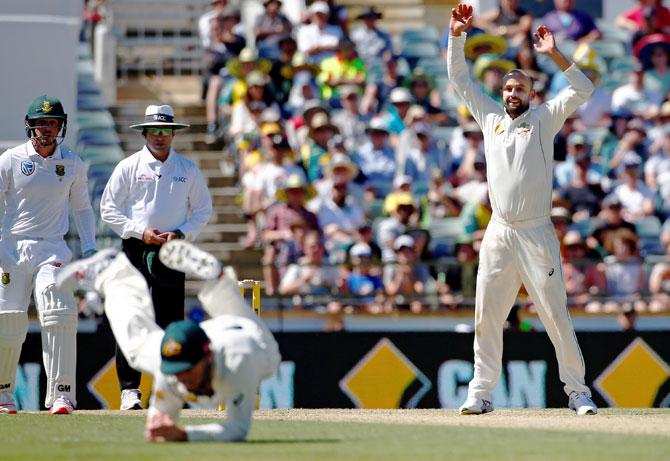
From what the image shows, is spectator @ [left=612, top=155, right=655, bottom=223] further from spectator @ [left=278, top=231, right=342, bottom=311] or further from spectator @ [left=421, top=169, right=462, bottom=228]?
spectator @ [left=278, top=231, right=342, bottom=311]

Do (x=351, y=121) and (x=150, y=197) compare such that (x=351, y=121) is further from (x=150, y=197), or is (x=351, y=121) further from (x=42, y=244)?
(x=42, y=244)

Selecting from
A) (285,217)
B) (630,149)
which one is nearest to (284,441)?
(285,217)

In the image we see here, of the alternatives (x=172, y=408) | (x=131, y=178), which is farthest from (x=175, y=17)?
(x=172, y=408)

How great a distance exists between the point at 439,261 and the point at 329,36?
5169 millimetres

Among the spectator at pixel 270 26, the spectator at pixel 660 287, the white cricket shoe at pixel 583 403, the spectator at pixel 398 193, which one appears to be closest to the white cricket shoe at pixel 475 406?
the white cricket shoe at pixel 583 403

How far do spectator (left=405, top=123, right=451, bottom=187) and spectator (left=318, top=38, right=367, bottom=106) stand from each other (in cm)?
160

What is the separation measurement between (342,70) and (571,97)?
910 centimetres

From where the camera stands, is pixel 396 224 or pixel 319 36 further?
pixel 319 36

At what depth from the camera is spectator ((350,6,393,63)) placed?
20484 millimetres

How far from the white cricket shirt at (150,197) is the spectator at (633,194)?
7.14 meters

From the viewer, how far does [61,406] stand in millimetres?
10977

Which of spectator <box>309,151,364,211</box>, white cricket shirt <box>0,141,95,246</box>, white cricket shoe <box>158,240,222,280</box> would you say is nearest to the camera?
white cricket shoe <box>158,240,222,280</box>

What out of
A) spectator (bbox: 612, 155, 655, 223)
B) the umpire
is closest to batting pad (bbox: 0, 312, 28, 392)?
the umpire

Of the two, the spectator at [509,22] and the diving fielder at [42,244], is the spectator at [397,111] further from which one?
the diving fielder at [42,244]
